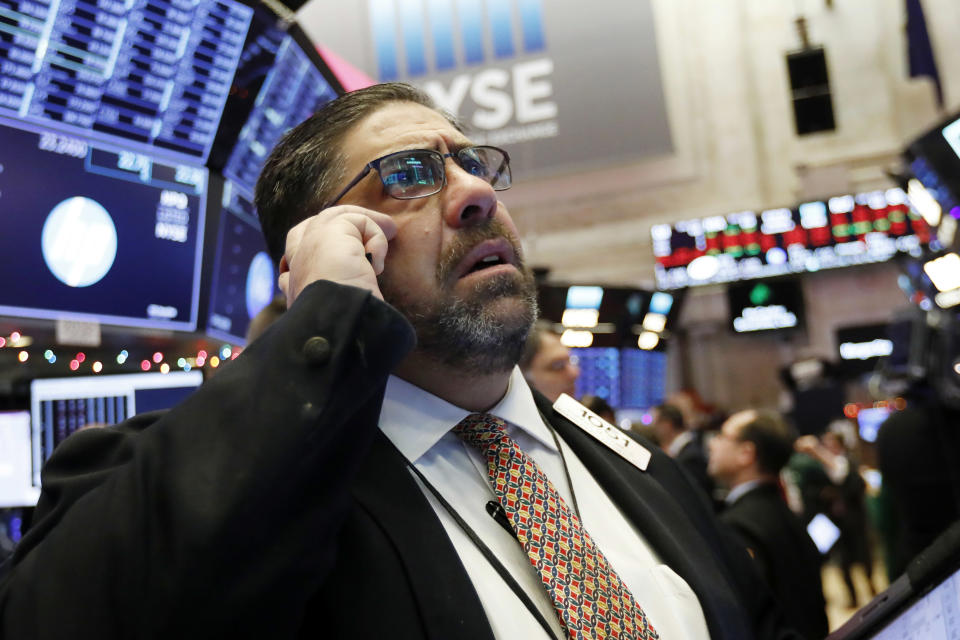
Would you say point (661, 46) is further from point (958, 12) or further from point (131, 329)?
point (131, 329)

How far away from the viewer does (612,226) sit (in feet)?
33.9

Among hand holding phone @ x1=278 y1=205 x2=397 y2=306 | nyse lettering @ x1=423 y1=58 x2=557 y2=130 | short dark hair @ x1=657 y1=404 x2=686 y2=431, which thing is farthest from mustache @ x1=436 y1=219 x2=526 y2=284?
nyse lettering @ x1=423 y1=58 x2=557 y2=130

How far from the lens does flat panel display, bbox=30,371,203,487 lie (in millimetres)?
1552

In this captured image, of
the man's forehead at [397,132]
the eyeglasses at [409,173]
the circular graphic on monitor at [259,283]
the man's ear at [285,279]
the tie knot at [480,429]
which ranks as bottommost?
the tie knot at [480,429]

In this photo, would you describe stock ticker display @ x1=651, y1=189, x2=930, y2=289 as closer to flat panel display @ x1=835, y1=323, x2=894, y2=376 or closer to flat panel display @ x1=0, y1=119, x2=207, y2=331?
flat panel display @ x1=835, y1=323, x2=894, y2=376

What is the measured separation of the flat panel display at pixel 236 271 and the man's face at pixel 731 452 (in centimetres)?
262

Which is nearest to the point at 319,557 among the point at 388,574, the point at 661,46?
the point at 388,574

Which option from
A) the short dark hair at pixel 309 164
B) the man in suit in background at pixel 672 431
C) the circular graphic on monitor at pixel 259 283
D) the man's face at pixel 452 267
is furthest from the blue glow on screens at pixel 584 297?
the man's face at pixel 452 267

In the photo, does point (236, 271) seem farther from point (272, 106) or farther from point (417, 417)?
point (417, 417)

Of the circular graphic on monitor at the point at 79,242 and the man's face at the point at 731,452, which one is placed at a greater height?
the circular graphic on monitor at the point at 79,242

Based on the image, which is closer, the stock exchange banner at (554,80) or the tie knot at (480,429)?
the tie knot at (480,429)

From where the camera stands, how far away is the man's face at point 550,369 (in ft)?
10.7

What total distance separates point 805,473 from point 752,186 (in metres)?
4.15

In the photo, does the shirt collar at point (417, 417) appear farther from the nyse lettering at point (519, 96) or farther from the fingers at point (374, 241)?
the nyse lettering at point (519, 96)
